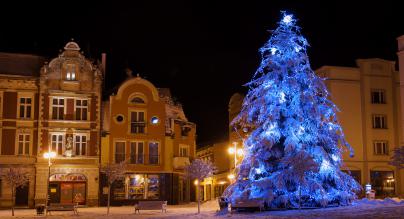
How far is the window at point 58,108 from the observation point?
52.3 meters

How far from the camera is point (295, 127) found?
31.0 meters

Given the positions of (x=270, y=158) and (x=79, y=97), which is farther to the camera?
(x=79, y=97)

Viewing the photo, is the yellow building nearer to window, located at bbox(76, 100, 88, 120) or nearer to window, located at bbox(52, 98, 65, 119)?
window, located at bbox(76, 100, 88, 120)

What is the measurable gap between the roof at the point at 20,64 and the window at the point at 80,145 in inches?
273

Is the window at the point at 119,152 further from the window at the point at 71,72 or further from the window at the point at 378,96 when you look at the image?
the window at the point at 378,96

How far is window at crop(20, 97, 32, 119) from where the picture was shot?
5184 centimetres

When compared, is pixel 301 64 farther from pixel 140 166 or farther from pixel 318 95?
pixel 140 166

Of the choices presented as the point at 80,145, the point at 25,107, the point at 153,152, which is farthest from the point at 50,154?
the point at 153,152

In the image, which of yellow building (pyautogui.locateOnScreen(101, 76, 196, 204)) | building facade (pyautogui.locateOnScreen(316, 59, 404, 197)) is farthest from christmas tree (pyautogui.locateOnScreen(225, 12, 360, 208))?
yellow building (pyautogui.locateOnScreen(101, 76, 196, 204))

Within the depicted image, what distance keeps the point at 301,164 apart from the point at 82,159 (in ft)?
93.0

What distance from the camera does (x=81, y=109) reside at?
53.2m

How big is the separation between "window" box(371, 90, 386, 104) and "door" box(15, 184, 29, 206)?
108 feet

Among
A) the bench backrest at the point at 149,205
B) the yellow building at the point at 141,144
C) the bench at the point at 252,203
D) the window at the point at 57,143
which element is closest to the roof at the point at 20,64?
the window at the point at 57,143

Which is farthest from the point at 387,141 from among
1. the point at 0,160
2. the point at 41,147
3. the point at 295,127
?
the point at 0,160
